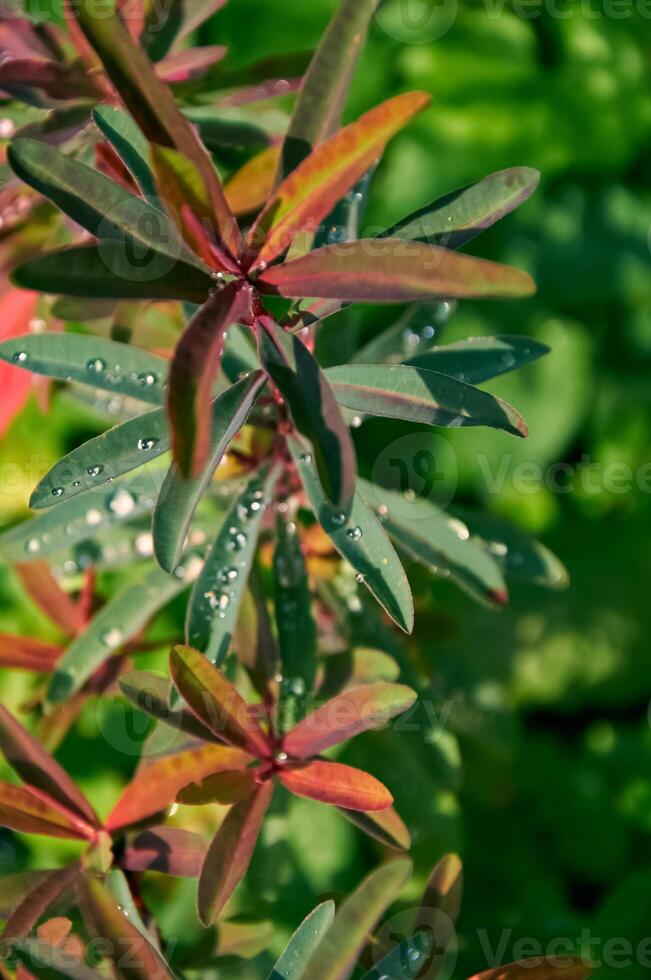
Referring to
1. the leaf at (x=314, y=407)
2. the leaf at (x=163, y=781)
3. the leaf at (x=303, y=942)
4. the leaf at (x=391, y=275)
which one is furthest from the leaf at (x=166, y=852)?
the leaf at (x=391, y=275)

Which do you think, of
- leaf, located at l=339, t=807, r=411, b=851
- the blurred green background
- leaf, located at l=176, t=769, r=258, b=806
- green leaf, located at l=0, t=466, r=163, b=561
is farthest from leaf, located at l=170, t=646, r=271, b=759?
the blurred green background

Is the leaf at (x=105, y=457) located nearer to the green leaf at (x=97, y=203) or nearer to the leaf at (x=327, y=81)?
the green leaf at (x=97, y=203)

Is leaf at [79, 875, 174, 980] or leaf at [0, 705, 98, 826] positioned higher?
leaf at [0, 705, 98, 826]

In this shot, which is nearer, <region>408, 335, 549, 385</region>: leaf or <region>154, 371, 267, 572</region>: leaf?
<region>154, 371, 267, 572</region>: leaf

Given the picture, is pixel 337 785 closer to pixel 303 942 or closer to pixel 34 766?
pixel 303 942

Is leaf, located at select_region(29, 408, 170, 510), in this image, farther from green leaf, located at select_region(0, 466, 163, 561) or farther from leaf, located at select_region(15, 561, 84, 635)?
leaf, located at select_region(15, 561, 84, 635)

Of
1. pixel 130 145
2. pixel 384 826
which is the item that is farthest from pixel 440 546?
pixel 130 145

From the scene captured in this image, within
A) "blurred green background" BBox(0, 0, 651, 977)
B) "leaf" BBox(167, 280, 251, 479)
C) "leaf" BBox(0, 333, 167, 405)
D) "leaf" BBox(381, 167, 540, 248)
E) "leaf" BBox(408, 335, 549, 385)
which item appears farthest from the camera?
"blurred green background" BBox(0, 0, 651, 977)
